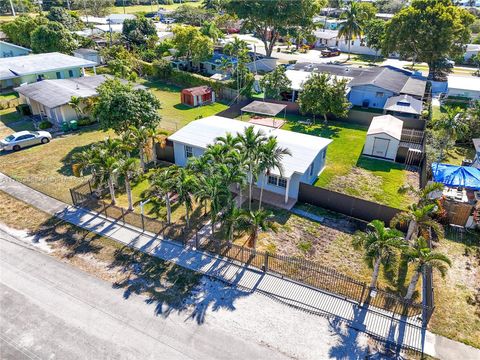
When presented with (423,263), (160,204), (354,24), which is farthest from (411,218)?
(354,24)

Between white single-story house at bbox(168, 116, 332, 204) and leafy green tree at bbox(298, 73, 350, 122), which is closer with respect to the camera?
white single-story house at bbox(168, 116, 332, 204)

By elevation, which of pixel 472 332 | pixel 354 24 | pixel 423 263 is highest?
pixel 354 24

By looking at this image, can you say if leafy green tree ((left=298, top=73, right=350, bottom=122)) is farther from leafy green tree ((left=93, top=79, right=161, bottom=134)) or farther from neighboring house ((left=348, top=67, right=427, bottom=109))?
leafy green tree ((left=93, top=79, right=161, bottom=134))

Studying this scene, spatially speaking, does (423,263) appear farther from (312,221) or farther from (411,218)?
(312,221)

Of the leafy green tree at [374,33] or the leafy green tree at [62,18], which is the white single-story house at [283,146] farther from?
the leafy green tree at [62,18]

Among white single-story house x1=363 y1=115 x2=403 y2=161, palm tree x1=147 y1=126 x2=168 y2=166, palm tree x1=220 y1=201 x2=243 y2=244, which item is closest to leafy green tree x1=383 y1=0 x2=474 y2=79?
white single-story house x1=363 y1=115 x2=403 y2=161

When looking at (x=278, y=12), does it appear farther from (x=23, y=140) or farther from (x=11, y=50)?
(x=11, y=50)
